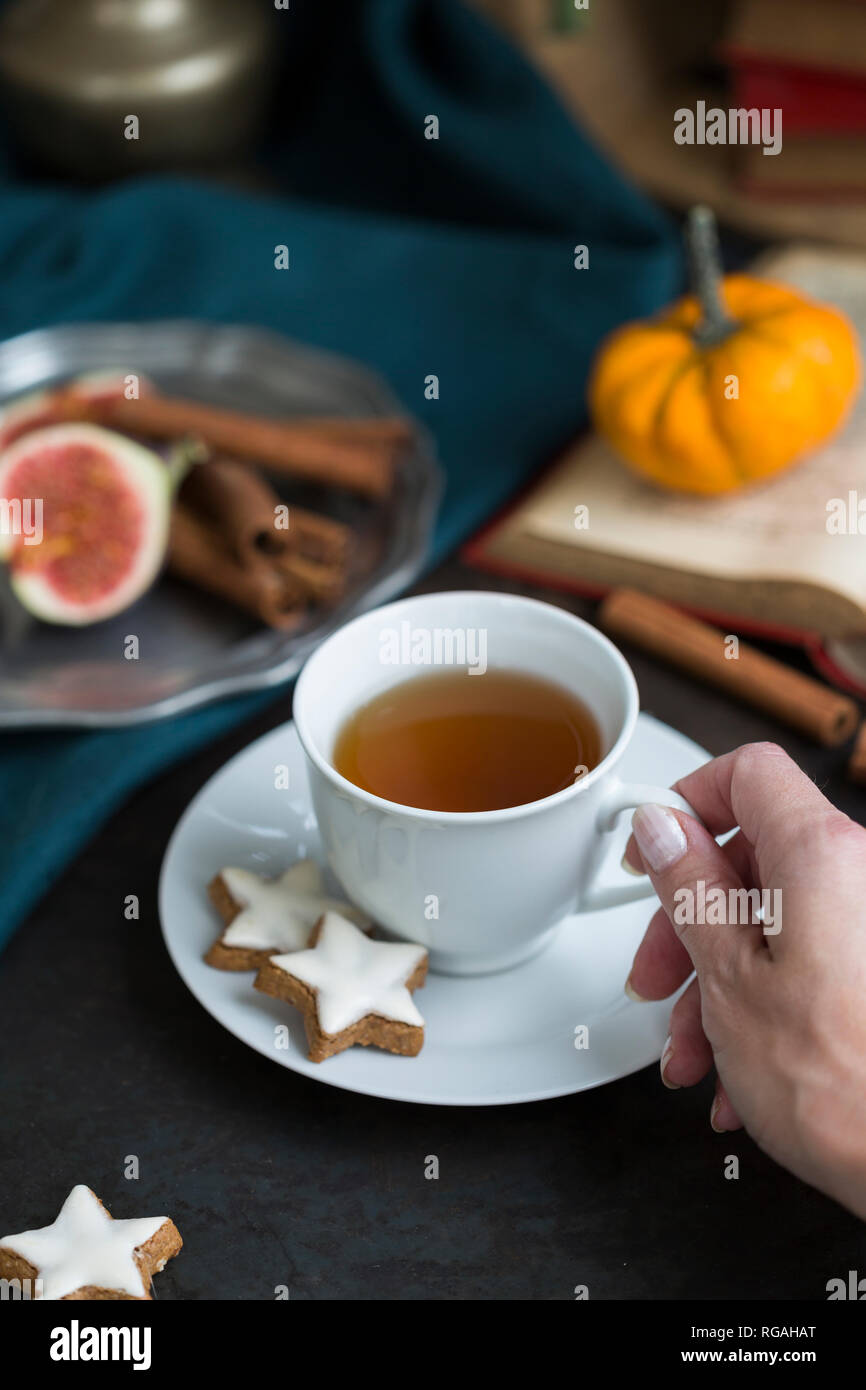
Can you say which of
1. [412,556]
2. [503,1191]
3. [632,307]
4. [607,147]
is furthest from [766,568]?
[607,147]

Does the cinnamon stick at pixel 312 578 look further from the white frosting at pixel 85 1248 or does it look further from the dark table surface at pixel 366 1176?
the white frosting at pixel 85 1248

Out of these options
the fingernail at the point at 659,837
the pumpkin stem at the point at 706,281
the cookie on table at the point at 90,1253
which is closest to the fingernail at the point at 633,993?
the fingernail at the point at 659,837

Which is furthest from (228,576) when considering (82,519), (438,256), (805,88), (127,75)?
(805,88)

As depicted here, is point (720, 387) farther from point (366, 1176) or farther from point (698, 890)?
point (366, 1176)

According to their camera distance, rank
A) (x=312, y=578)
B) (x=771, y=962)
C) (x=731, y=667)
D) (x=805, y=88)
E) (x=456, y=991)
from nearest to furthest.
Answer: (x=771, y=962), (x=456, y=991), (x=731, y=667), (x=312, y=578), (x=805, y=88)

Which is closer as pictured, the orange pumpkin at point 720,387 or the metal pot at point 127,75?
the orange pumpkin at point 720,387

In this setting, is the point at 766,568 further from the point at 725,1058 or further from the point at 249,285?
the point at 249,285
